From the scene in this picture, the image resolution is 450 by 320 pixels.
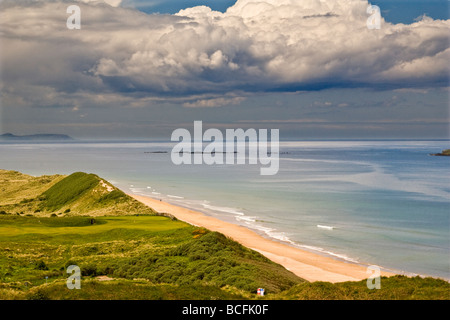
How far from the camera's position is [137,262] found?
34.8 meters

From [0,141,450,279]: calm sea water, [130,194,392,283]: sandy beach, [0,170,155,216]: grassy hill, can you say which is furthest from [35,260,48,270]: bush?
[0,170,155,216]: grassy hill

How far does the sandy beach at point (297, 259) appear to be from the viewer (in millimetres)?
38875

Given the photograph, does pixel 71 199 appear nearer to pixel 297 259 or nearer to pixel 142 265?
pixel 297 259

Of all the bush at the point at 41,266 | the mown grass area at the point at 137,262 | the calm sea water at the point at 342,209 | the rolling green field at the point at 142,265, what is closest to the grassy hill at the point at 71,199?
the rolling green field at the point at 142,265

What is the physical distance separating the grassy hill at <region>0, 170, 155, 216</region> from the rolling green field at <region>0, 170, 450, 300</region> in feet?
4.18

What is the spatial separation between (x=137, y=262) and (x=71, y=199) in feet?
161

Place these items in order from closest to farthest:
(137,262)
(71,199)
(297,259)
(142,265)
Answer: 1. (142,265)
2. (137,262)
3. (297,259)
4. (71,199)

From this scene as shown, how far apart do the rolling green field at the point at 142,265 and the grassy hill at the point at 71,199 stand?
1274 millimetres

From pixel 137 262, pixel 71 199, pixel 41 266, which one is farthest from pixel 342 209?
pixel 41 266

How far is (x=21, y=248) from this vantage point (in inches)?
1602

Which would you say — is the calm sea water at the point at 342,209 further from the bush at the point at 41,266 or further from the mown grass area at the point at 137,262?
the bush at the point at 41,266
